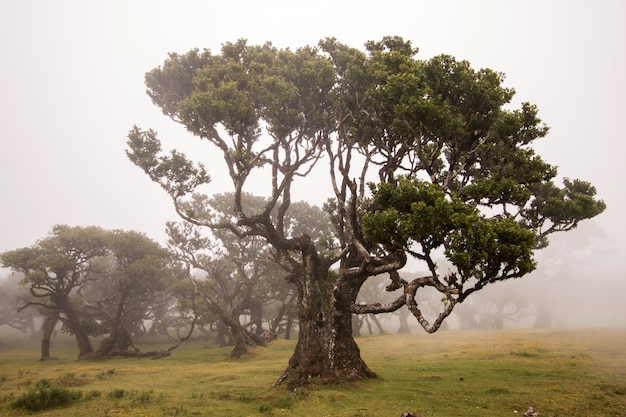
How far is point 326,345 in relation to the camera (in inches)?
878

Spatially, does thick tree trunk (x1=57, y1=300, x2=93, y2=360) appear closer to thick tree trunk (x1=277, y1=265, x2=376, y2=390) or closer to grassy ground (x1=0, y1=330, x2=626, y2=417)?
grassy ground (x1=0, y1=330, x2=626, y2=417)

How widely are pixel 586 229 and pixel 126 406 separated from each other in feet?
396

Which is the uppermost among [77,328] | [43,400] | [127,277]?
[127,277]

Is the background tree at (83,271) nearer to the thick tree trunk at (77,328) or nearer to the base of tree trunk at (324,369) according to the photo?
the thick tree trunk at (77,328)

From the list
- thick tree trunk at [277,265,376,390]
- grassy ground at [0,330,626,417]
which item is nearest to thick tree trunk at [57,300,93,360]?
grassy ground at [0,330,626,417]

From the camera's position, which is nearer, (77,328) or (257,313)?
(77,328)

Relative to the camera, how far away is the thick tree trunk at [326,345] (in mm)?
21453

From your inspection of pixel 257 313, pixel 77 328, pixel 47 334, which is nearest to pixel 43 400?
pixel 77 328

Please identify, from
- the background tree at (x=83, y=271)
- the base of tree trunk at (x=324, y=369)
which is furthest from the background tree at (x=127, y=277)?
the base of tree trunk at (x=324, y=369)

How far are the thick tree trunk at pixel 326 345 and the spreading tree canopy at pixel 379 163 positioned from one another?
8 cm

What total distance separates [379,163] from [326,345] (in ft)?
40.6

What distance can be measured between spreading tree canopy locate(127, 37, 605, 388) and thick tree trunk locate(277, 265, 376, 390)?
0.25ft

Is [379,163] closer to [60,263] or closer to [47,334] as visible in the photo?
[60,263]

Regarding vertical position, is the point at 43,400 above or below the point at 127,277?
below
